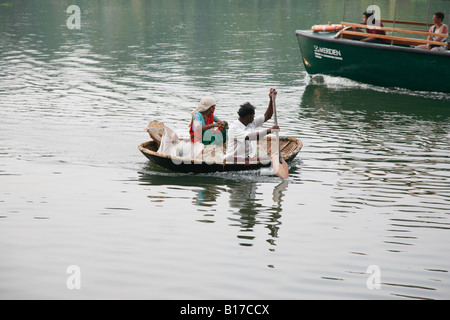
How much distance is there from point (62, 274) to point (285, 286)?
259 centimetres

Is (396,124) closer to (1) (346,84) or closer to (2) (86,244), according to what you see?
(1) (346,84)

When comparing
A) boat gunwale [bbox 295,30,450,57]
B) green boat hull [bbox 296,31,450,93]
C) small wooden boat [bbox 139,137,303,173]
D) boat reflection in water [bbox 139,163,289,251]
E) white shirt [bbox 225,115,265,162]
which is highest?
boat gunwale [bbox 295,30,450,57]

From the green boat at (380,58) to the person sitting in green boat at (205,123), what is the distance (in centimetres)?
766

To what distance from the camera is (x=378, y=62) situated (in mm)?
17734

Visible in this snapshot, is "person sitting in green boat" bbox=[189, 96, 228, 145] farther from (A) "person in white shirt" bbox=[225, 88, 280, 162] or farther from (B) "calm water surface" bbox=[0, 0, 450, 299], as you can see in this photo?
(B) "calm water surface" bbox=[0, 0, 450, 299]

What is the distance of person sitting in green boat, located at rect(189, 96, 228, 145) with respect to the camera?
426 inches

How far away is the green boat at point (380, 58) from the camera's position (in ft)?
55.5

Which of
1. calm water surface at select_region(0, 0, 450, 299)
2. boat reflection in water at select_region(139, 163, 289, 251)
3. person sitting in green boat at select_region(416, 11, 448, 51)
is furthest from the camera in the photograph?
person sitting in green boat at select_region(416, 11, 448, 51)

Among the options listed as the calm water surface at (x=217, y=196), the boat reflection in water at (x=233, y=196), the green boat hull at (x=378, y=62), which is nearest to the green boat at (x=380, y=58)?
the green boat hull at (x=378, y=62)

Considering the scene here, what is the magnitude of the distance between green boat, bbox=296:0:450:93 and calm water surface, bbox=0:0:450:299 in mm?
434

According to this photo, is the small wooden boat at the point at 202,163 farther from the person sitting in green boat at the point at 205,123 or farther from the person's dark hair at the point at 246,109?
the person's dark hair at the point at 246,109

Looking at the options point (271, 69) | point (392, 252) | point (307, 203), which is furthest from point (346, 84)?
point (392, 252)

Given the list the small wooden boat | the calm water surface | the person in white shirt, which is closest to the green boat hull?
the calm water surface

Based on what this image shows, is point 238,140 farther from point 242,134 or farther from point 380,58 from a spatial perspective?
point 380,58
